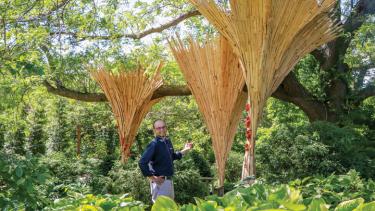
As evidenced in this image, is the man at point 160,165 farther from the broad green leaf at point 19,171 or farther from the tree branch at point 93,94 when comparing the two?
the tree branch at point 93,94

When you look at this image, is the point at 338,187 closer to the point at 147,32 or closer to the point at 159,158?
the point at 159,158

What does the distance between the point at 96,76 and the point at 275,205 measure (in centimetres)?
588

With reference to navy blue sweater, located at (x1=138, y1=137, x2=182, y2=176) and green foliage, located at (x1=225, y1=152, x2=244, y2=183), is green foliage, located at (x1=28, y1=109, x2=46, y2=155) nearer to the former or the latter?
green foliage, located at (x1=225, y1=152, x2=244, y2=183)

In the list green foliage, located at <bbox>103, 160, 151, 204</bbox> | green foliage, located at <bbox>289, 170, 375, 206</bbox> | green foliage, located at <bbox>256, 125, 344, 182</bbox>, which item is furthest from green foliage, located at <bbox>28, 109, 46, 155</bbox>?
green foliage, located at <bbox>289, 170, 375, 206</bbox>

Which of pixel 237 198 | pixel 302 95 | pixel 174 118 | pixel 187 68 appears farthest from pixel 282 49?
pixel 174 118

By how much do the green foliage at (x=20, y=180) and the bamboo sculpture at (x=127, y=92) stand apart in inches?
186

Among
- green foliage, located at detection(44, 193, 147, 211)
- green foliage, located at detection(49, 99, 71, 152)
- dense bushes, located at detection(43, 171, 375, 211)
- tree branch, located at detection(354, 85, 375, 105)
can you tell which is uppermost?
tree branch, located at detection(354, 85, 375, 105)

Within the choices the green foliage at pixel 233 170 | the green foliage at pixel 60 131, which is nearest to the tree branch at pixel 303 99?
the green foliage at pixel 233 170

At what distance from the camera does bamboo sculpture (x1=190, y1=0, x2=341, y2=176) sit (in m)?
4.27

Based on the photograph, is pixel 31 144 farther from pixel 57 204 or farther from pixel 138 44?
pixel 57 204

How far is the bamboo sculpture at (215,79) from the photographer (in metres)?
5.12

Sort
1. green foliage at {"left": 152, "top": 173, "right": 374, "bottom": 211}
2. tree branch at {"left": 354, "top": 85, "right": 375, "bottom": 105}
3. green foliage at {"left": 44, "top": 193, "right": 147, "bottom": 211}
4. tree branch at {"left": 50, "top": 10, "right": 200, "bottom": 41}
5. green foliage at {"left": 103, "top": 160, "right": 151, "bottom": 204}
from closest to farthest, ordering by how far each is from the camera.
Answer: green foliage at {"left": 152, "top": 173, "right": 374, "bottom": 211}
green foliage at {"left": 44, "top": 193, "right": 147, "bottom": 211}
green foliage at {"left": 103, "top": 160, "right": 151, "bottom": 204}
tree branch at {"left": 354, "top": 85, "right": 375, "bottom": 105}
tree branch at {"left": 50, "top": 10, "right": 200, "bottom": 41}

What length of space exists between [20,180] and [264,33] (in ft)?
9.60

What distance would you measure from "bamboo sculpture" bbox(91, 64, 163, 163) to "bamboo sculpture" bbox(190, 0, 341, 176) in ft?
8.15
